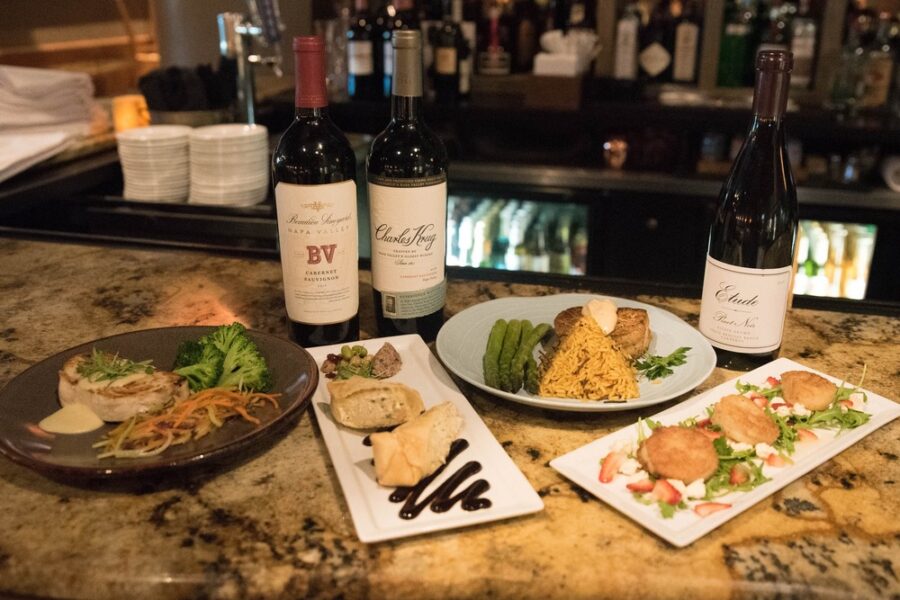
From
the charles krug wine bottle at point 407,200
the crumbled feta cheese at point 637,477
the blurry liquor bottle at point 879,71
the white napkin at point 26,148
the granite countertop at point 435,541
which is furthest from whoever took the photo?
the blurry liquor bottle at point 879,71

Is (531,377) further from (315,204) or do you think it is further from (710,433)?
(315,204)

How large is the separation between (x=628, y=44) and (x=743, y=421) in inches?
88.9

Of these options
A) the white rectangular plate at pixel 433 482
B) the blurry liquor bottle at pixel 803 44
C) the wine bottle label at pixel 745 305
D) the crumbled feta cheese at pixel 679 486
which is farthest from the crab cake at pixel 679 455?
the blurry liquor bottle at pixel 803 44

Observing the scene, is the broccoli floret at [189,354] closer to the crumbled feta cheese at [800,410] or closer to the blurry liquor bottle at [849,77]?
the crumbled feta cheese at [800,410]

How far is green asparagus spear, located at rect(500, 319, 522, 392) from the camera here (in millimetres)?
955

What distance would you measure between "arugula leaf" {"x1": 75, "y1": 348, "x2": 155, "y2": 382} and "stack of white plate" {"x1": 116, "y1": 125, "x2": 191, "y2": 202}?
114 centimetres

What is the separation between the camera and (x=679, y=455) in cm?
79

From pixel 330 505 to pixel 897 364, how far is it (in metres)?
0.77

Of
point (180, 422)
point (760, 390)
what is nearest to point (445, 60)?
point (760, 390)

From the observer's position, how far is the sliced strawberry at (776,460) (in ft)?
2.71

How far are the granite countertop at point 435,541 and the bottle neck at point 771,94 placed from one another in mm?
383

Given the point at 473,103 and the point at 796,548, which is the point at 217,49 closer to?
the point at 473,103

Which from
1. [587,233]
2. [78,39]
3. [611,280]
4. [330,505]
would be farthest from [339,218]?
[78,39]

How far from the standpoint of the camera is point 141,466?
762 mm
